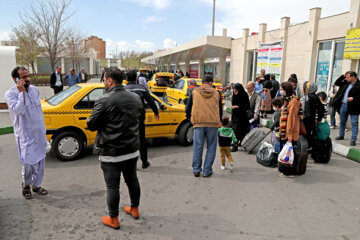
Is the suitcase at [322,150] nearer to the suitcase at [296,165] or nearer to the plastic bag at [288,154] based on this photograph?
the suitcase at [296,165]

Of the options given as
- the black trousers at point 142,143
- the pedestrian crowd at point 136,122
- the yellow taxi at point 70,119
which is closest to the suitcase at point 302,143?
the pedestrian crowd at point 136,122

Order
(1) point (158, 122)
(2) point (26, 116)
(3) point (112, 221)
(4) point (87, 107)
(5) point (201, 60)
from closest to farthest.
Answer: (3) point (112, 221)
(2) point (26, 116)
(4) point (87, 107)
(1) point (158, 122)
(5) point (201, 60)

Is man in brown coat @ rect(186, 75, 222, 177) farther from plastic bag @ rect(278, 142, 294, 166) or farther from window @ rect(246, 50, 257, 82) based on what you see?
window @ rect(246, 50, 257, 82)

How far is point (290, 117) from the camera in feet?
15.8

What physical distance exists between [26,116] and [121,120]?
1669 mm

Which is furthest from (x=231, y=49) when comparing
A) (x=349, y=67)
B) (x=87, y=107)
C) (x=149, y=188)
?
(x=149, y=188)

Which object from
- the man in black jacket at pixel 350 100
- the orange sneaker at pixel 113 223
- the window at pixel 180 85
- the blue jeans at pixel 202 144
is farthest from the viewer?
the window at pixel 180 85

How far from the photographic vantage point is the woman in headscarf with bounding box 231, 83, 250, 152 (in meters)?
6.22

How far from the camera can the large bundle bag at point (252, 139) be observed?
21.2 feet

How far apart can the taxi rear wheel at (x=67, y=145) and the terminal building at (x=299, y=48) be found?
8.94m

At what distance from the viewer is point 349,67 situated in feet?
29.9

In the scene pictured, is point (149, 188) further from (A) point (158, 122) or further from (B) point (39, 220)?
(A) point (158, 122)

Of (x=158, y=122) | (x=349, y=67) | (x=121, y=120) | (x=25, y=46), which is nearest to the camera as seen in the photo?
(x=121, y=120)

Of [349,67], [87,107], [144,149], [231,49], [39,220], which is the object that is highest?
[231,49]
